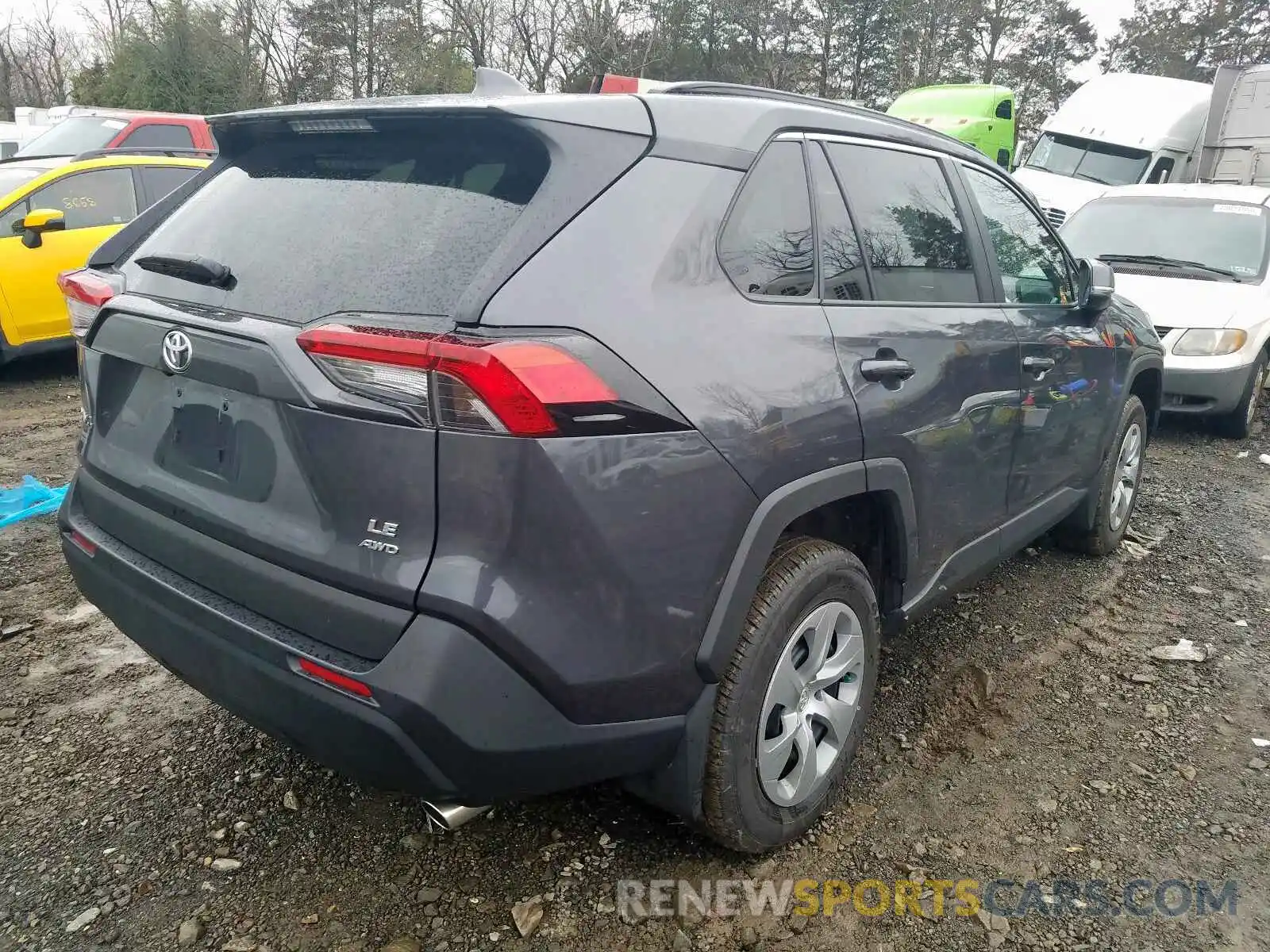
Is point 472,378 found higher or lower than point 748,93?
lower

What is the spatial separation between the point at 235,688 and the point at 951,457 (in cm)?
203

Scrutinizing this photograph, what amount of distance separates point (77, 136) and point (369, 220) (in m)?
11.0

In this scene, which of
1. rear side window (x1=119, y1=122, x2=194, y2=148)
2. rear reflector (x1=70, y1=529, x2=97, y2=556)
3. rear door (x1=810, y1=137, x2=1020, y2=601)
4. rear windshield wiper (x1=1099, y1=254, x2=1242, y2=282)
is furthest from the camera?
rear side window (x1=119, y1=122, x2=194, y2=148)

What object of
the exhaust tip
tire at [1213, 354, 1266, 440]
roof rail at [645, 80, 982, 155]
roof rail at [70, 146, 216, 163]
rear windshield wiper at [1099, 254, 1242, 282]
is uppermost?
roof rail at [645, 80, 982, 155]

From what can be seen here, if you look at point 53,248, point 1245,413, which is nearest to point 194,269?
point 53,248

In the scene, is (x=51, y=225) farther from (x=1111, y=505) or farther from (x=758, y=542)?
(x=1111, y=505)

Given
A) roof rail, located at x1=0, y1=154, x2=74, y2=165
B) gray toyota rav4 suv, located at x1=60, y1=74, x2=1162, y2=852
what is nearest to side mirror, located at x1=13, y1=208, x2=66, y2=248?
→ roof rail, located at x1=0, y1=154, x2=74, y2=165

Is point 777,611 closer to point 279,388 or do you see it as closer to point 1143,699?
point 279,388

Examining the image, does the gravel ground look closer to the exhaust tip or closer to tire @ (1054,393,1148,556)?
the exhaust tip

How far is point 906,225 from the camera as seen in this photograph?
272 cm

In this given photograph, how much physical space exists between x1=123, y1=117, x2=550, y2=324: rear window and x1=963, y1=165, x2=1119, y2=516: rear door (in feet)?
6.34

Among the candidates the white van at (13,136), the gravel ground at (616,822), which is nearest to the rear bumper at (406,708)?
the gravel ground at (616,822)

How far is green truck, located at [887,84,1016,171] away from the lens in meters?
15.2

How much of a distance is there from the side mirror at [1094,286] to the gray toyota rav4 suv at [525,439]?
50.5 inches
